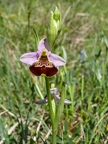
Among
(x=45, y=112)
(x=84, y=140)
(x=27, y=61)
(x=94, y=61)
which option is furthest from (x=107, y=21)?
(x=27, y=61)

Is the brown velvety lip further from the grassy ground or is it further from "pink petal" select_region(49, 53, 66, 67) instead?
the grassy ground

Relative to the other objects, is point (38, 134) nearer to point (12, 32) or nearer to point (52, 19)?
point (52, 19)

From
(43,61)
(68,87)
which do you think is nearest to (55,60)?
(43,61)

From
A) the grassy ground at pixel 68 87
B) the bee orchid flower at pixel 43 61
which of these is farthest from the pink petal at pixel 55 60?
the grassy ground at pixel 68 87

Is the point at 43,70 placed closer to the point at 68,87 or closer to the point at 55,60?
the point at 55,60

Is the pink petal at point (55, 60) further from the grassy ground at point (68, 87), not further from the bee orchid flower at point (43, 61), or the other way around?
the grassy ground at point (68, 87)

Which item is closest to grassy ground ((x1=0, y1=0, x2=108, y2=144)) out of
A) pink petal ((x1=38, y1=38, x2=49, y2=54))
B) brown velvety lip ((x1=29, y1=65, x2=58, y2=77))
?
pink petal ((x1=38, y1=38, x2=49, y2=54))
